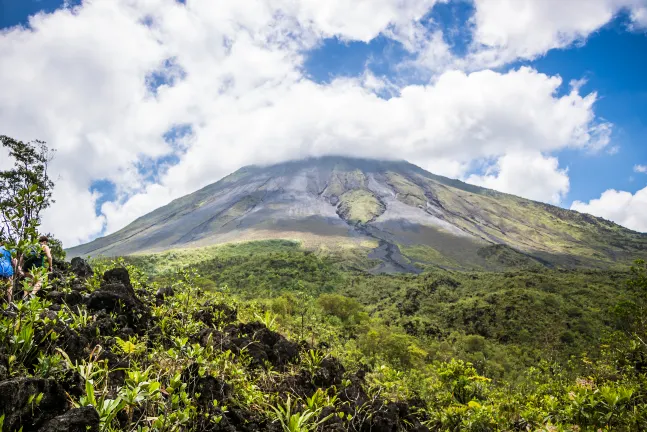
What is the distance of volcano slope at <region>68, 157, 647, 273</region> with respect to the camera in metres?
97.1

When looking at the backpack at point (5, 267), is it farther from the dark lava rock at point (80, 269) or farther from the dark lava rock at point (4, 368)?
the dark lava rock at point (4, 368)

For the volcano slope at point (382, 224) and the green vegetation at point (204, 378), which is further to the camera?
the volcano slope at point (382, 224)

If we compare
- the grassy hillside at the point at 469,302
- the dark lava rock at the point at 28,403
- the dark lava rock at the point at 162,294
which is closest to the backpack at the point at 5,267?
the dark lava rock at the point at 162,294

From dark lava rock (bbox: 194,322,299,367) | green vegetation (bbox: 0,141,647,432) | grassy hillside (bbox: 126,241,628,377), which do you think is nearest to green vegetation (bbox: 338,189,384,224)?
grassy hillside (bbox: 126,241,628,377)

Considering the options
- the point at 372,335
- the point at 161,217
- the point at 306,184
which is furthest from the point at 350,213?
the point at 372,335

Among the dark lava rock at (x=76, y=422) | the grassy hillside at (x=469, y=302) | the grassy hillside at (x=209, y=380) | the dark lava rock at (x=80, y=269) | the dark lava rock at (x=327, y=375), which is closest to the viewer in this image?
the dark lava rock at (x=76, y=422)

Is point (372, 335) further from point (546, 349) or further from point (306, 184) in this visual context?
point (306, 184)

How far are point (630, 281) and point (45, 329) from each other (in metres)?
11.0

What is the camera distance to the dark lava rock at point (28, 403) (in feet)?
7.51

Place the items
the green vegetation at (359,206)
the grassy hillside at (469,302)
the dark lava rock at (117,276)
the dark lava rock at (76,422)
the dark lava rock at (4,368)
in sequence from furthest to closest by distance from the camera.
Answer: the green vegetation at (359,206) < the grassy hillside at (469,302) < the dark lava rock at (117,276) < the dark lava rock at (4,368) < the dark lava rock at (76,422)

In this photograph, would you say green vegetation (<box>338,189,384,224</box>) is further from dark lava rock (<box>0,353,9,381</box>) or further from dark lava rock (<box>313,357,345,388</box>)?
dark lava rock (<box>0,353,9,381</box>)

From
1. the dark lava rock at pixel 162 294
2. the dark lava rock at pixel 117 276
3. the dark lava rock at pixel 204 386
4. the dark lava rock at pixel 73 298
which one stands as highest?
the dark lava rock at pixel 117 276

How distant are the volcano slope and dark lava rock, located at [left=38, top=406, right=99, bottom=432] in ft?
251

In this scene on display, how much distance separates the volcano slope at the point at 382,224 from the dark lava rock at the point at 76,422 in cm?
7655
